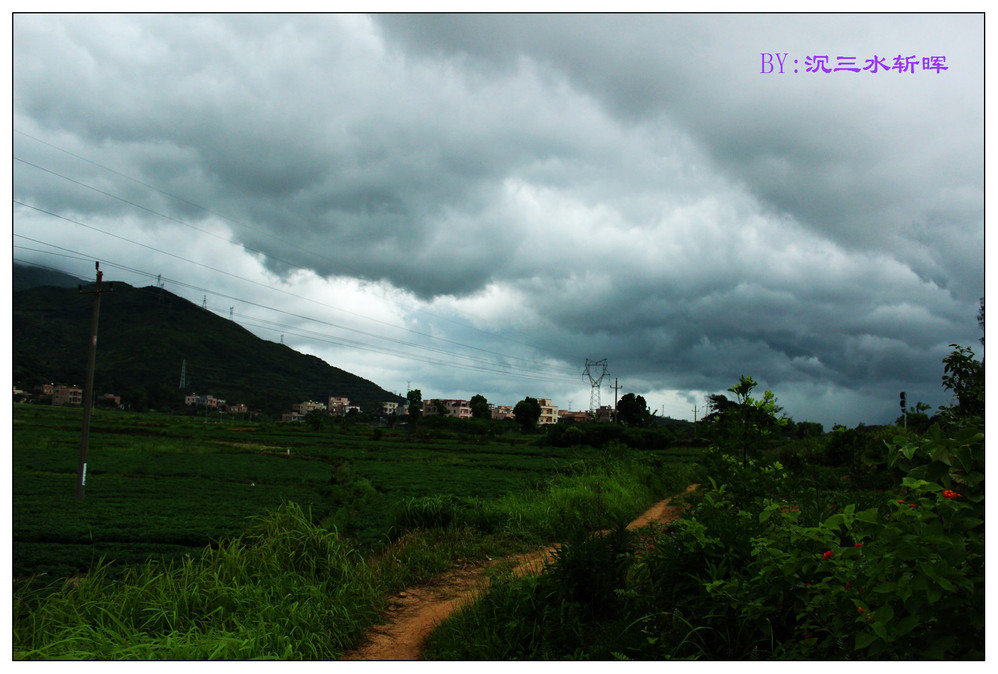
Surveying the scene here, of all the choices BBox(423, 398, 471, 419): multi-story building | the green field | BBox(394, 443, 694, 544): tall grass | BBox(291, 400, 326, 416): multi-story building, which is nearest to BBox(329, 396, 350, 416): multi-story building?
BBox(291, 400, 326, 416): multi-story building

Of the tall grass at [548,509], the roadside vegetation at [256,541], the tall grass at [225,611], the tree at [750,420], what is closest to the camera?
the tall grass at [225,611]

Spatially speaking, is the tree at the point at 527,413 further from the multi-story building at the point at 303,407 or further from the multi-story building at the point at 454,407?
the multi-story building at the point at 303,407

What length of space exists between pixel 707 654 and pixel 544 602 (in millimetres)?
1508

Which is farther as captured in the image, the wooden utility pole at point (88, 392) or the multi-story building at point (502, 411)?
the multi-story building at point (502, 411)

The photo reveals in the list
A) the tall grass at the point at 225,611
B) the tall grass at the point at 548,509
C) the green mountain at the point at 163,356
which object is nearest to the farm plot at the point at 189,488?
the tall grass at the point at 548,509

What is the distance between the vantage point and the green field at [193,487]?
496 inches

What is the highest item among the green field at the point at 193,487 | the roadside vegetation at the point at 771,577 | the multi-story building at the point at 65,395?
the roadside vegetation at the point at 771,577

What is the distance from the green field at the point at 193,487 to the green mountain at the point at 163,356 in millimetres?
65008

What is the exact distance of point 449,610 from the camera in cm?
549

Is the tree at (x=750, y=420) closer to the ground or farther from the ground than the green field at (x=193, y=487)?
farther from the ground

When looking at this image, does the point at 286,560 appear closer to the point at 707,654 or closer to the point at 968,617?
the point at 707,654

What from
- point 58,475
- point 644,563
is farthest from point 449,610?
point 58,475

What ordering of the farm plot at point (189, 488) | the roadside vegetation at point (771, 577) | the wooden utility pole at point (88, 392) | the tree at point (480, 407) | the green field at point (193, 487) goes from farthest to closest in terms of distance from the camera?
the tree at point (480, 407)
the wooden utility pole at point (88, 392)
the farm plot at point (189, 488)
the green field at point (193, 487)
the roadside vegetation at point (771, 577)

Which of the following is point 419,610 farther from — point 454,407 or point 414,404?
point 454,407
